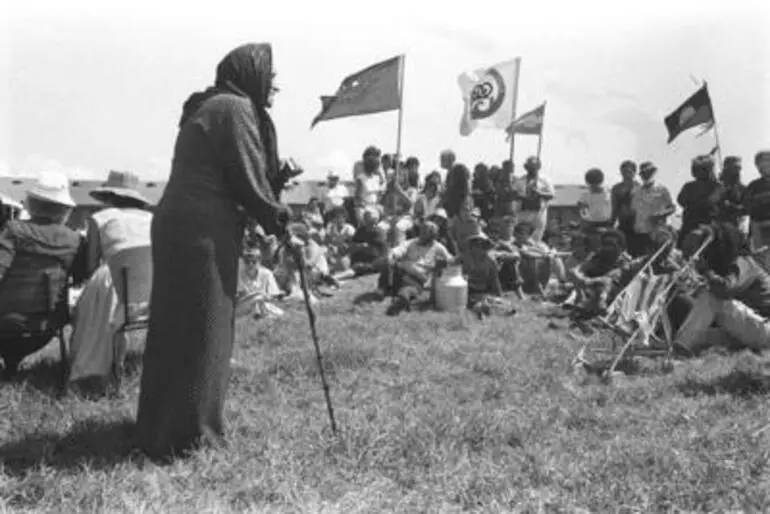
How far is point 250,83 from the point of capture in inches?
163

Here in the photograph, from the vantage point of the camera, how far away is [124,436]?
4.30m

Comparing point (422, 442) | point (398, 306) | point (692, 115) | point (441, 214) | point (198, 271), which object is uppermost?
point (692, 115)

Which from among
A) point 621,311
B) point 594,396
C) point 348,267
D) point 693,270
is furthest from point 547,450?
point 348,267

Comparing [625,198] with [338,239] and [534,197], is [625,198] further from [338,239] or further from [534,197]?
[338,239]

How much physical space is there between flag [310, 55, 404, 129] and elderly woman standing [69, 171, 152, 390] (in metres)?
7.85

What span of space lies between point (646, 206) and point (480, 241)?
2.27 m

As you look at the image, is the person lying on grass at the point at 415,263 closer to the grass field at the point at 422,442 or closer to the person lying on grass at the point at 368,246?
the person lying on grass at the point at 368,246

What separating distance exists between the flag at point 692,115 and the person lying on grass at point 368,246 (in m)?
4.63

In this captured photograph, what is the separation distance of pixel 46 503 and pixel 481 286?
725cm

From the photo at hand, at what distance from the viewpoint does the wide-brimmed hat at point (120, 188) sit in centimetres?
582

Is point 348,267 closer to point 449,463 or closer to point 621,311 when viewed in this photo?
point 621,311

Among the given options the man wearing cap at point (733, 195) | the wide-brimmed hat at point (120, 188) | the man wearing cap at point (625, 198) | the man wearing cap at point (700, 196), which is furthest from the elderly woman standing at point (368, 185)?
the wide-brimmed hat at point (120, 188)

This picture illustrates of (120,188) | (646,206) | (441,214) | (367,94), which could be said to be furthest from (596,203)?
(120,188)

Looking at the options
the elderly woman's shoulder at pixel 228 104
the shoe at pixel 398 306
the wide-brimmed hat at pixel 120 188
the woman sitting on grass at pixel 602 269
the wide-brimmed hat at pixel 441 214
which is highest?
the elderly woman's shoulder at pixel 228 104
